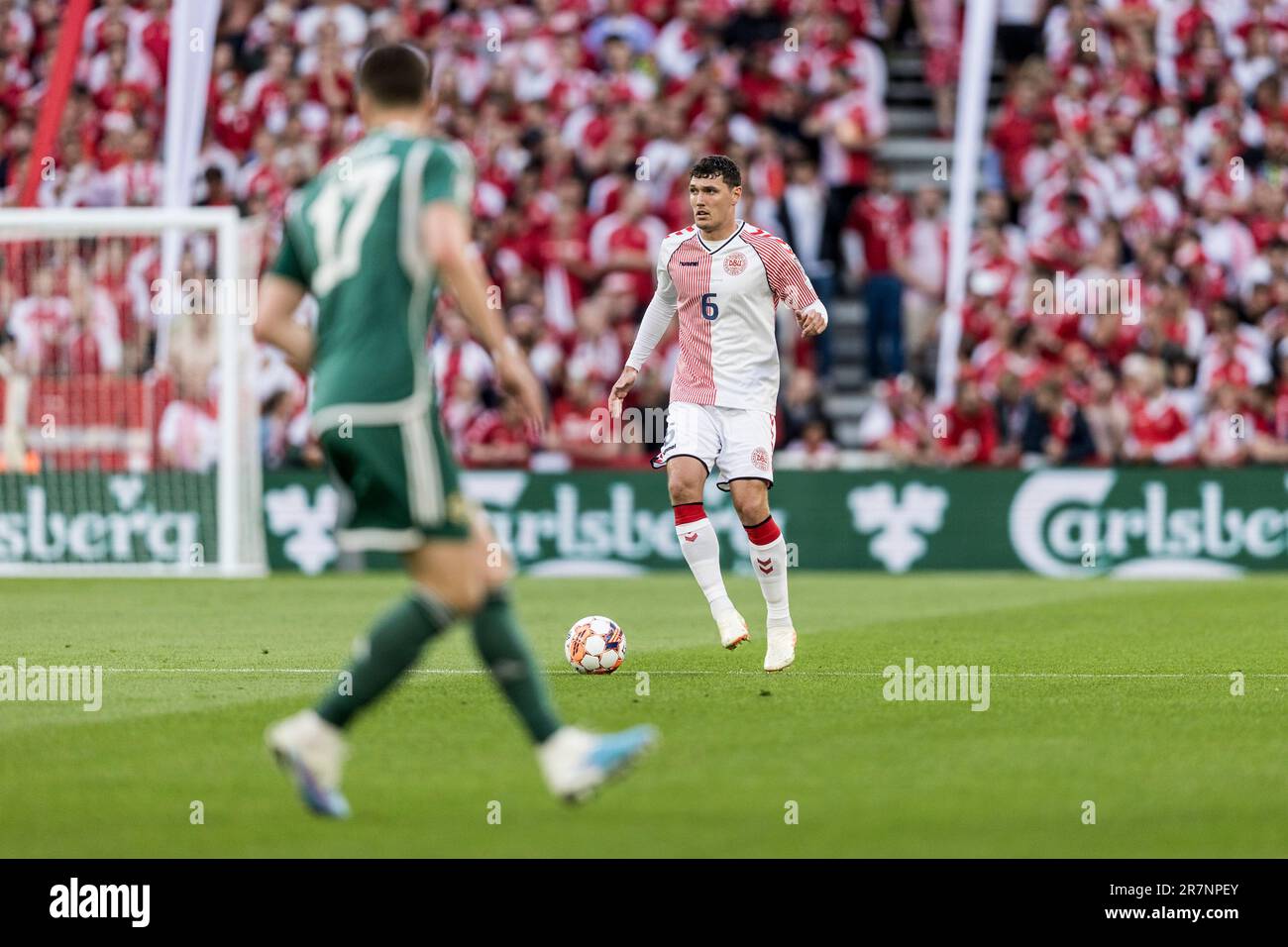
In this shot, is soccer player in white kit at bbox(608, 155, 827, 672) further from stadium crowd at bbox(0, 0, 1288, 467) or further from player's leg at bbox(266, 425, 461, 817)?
stadium crowd at bbox(0, 0, 1288, 467)

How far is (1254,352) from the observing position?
20.3 m

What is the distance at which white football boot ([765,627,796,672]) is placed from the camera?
10.5 metres

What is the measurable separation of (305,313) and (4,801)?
47.8ft

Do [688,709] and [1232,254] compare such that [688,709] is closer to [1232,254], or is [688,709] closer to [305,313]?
[305,313]

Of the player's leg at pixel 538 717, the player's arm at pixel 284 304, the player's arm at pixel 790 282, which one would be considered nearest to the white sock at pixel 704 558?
the player's arm at pixel 790 282

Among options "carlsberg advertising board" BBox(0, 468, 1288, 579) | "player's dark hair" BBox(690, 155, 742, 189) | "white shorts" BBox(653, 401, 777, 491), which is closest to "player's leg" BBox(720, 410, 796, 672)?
"white shorts" BBox(653, 401, 777, 491)

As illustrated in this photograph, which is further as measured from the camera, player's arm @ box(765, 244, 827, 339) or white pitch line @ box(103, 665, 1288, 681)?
player's arm @ box(765, 244, 827, 339)

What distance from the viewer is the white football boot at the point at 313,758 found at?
6.15m

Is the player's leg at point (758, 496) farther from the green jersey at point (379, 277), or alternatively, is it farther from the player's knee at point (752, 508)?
the green jersey at point (379, 277)

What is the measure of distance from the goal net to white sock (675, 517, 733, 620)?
9.27 metres

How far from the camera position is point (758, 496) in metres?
10.8

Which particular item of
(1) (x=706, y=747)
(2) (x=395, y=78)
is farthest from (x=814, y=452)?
(2) (x=395, y=78)

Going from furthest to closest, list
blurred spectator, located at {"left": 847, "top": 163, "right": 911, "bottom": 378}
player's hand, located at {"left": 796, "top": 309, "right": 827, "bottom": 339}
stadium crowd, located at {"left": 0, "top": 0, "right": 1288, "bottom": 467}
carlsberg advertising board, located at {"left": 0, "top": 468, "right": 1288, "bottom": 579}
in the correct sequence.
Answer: blurred spectator, located at {"left": 847, "top": 163, "right": 911, "bottom": 378}
stadium crowd, located at {"left": 0, "top": 0, "right": 1288, "bottom": 467}
carlsberg advertising board, located at {"left": 0, "top": 468, "right": 1288, "bottom": 579}
player's hand, located at {"left": 796, "top": 309, "right": 827, "bottom": 339}

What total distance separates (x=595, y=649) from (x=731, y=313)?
1.94 m
